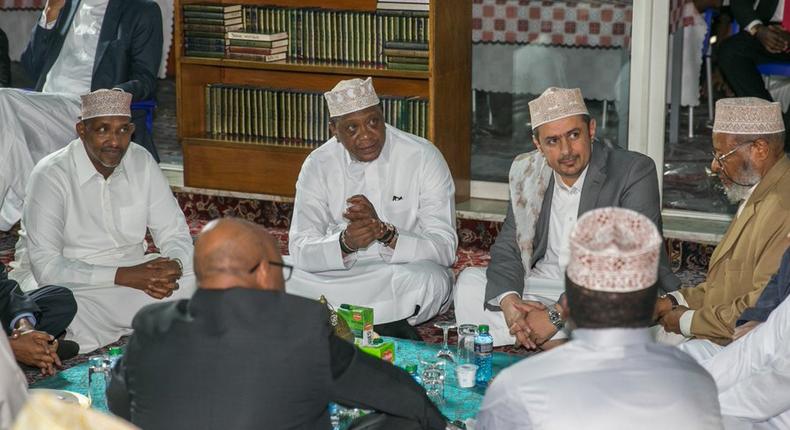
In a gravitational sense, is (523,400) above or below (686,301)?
above

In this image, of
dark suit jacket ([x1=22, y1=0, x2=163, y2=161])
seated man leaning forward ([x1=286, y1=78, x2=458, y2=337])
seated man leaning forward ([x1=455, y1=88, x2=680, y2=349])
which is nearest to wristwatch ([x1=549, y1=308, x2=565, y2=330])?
seated man leaning forward ([x1=455, y1=88, x2=680, y2=349])

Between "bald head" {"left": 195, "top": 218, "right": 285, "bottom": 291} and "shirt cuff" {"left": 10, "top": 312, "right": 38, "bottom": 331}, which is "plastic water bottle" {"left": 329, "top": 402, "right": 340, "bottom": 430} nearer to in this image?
"bald head" {"left": 195, "top": 218, "right": 285, "bottom": 291}

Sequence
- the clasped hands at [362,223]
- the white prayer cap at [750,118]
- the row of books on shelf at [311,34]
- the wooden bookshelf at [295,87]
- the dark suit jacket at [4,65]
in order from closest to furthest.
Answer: the white prayer cap at [750,118] < the clasped hands at [362,223] < the wooden bookshelf at [295,87] < the row of books on shelf at [311,34] < the dark suit jacket at [4,65]

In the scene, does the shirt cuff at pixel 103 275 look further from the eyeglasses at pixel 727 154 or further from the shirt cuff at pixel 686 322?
the eyeglasses at pixel 727 154

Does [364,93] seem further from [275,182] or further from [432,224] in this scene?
[275,182]

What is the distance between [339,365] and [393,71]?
4148mm

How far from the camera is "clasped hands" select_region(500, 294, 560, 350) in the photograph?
469 centimetres

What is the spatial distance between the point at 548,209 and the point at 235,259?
7.52ft

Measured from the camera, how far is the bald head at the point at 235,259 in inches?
118

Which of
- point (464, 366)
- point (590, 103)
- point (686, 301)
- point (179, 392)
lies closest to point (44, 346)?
point (464, 366)

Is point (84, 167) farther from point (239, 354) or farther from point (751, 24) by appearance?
point (751, 24)

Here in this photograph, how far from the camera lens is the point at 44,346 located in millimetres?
4766

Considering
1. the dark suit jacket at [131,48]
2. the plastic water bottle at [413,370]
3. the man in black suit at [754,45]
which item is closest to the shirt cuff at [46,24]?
the dark suit jacket at [131,48]

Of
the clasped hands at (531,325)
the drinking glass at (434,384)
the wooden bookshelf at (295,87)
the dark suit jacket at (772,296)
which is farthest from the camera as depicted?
the wooden bookshelf at (295,87)
